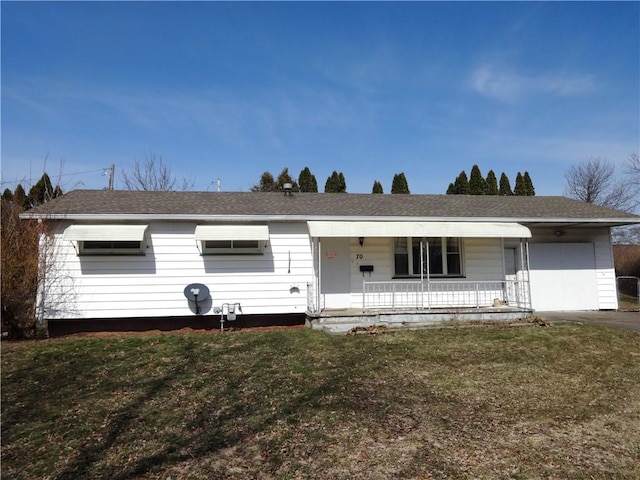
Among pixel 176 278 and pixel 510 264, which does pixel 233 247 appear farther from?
pixel 510 264

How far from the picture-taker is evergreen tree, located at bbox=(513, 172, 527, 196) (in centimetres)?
2780

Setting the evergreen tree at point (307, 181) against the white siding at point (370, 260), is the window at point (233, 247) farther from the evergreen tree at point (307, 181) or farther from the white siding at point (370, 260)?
the evergreen tree at point (307, 181)

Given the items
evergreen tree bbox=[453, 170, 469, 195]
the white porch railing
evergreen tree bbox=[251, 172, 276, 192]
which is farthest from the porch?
evergreen tree bbox=[251, 172, 276, 192]

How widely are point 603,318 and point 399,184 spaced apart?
1664 cm

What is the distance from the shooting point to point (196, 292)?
10.9 meters

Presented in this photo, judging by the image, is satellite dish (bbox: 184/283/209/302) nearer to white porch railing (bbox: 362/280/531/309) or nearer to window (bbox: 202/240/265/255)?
window (bbox: 202/240/265/255)

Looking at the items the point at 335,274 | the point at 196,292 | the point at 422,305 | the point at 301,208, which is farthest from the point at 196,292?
the point at 422,305

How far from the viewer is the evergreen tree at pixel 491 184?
2767cm

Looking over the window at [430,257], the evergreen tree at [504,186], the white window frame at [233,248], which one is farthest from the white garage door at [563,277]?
the evergreen tree at [504,186]

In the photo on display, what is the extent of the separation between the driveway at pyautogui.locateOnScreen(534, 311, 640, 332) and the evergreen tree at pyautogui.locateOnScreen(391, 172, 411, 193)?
15.1m

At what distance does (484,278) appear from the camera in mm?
12664

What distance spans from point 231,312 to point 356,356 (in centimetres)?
428

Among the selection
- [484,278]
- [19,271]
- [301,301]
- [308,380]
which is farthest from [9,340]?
[484,278]

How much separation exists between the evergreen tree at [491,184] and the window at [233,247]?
2075cm
